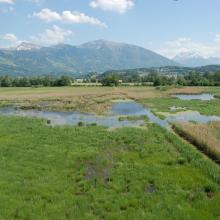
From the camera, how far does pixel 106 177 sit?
21391mm

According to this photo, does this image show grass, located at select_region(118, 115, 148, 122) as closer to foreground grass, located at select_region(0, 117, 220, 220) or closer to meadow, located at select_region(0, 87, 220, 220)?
meadow, located at select_region(0, 87, 220, 220)

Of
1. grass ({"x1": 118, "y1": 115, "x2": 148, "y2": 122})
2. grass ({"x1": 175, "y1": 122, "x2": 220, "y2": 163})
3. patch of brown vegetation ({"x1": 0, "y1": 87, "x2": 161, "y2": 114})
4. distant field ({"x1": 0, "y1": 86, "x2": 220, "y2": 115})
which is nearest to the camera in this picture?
grass ({"x1": 175, "y1": 122, "x2": 220, "y2": 163})

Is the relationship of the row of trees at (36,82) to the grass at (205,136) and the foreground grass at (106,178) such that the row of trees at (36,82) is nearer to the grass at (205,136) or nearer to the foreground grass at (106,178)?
the grass at (205,136)

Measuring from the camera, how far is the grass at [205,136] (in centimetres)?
2711

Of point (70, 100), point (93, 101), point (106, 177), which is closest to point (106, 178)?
point (106, 177)

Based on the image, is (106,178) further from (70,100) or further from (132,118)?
(70,100)

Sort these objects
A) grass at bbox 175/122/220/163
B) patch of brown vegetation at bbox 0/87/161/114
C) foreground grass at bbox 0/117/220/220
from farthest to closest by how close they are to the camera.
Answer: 1. patch of brown vegetation at bbox 0/87/161/114
2. grass at bbox 175/122/220/163
3. foreground grass at bbox 0/117/220/220

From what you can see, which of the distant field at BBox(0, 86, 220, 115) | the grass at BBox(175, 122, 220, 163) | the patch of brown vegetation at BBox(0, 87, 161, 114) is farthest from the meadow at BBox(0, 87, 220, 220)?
the patch of brown vegetation at BBox(0, 87, 161, 114)

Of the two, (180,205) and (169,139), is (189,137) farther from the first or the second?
(180,205)

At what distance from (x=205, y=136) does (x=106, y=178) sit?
44.9 feet

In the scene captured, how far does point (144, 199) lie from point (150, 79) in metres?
155

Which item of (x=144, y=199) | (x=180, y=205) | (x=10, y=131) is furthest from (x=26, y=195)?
(x=10, y=131)

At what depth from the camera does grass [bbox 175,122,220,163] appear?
1067 inches

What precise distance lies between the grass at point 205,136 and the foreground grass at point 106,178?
1152 mm
